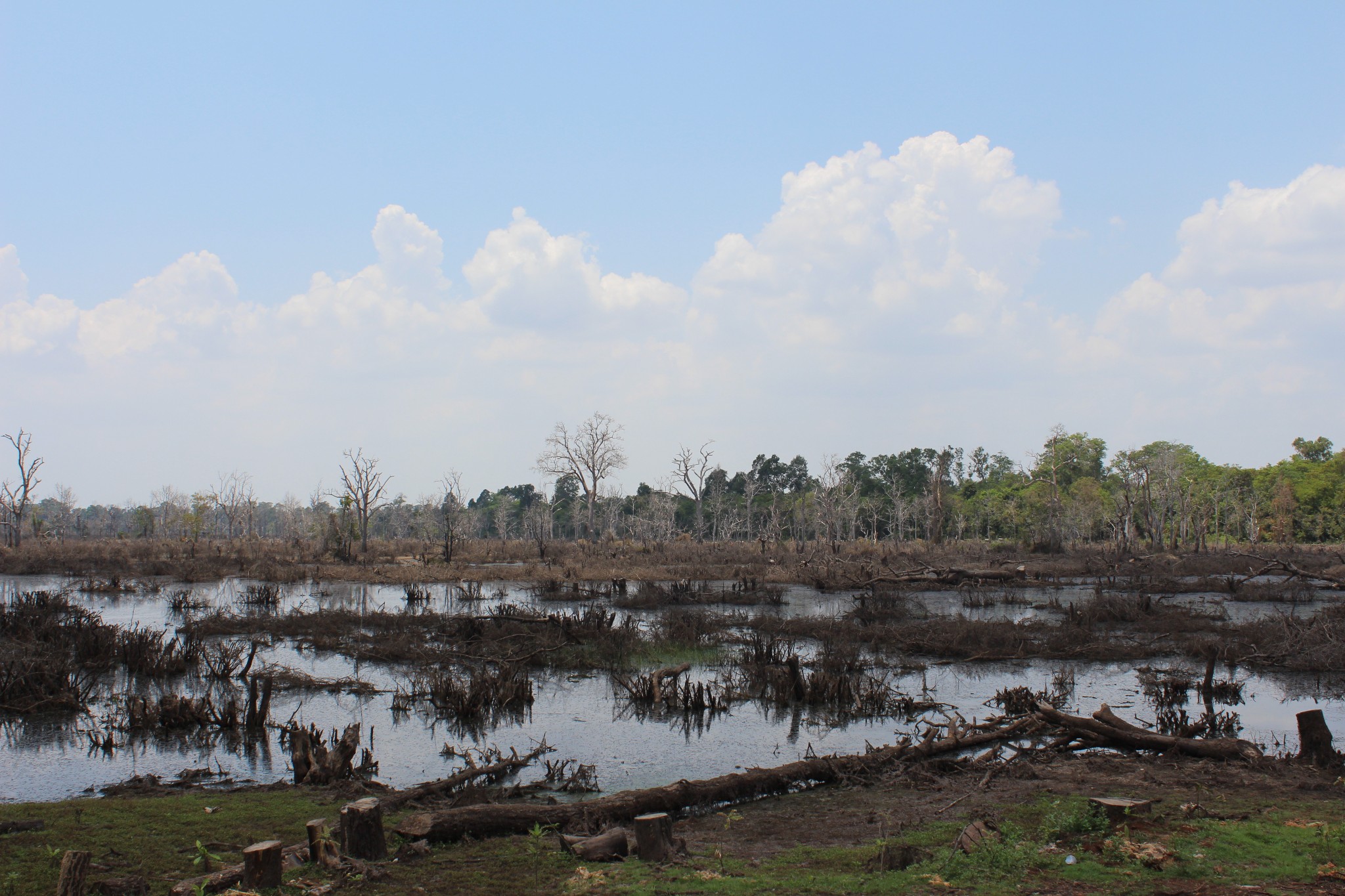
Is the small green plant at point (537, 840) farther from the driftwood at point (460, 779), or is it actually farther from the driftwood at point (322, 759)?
the driftwood at point (322, 759)

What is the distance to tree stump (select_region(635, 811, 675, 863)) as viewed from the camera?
6016 millimetres

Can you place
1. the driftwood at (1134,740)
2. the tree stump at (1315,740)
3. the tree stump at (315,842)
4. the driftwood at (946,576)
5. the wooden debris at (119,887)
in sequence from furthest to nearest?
1. the driftwood at (946,576)
2. the driftwood at (1134,740)
3. the tree stump at (1315,740)
4. the tree stump at (315,842)
5. the wooden debris at (119,887)

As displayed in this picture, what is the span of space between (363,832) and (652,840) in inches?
83.4

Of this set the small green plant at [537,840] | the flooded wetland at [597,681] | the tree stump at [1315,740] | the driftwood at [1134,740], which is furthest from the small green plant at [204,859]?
the tree stump at [1315,740]

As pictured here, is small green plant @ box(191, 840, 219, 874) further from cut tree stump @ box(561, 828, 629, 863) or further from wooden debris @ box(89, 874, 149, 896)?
cut tree stump @ box(561, 828, 629, 863)

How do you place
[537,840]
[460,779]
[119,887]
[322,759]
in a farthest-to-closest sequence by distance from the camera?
[322,759] < [460,779] < [537,840] < [119,887]

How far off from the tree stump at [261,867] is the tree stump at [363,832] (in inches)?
30.9

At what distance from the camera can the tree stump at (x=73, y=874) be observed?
491 centimetres

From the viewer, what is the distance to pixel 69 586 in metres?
28.5

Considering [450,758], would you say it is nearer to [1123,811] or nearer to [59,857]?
[59,857]

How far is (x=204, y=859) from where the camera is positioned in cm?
609

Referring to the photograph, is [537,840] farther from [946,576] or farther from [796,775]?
[946,576]

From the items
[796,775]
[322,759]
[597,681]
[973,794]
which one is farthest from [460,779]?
[597,681]

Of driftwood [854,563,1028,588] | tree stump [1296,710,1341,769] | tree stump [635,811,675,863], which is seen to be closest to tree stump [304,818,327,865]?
tree stump [635,811,675,863]
